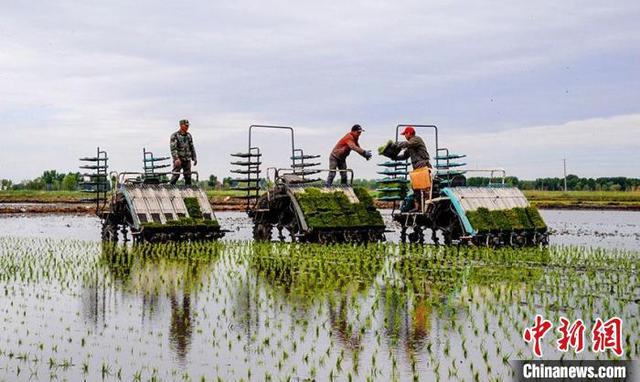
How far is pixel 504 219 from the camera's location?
23.3 m

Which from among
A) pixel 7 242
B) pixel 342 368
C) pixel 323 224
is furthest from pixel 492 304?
pixel 7 242

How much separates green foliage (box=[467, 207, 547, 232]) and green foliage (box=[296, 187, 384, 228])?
318 cm

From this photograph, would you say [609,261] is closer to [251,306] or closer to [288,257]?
[288,257]

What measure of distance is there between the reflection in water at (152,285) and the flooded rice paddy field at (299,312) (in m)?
0.03

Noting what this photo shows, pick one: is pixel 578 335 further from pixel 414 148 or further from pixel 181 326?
pixel 414 148

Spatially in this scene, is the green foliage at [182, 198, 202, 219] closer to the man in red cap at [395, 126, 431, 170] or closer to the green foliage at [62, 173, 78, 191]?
the man in red cap at [395, 126, 431, 170]

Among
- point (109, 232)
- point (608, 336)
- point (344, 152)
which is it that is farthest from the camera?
point (109, 232)

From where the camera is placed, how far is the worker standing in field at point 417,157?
22922mm

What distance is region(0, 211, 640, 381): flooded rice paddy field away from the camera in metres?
8.80

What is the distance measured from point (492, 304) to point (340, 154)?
12867 mm

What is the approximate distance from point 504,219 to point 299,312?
41.3ft

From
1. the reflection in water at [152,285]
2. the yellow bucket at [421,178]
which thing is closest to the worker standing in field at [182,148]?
the reflection in water at [152,285]

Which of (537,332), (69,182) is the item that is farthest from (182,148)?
(69,182)

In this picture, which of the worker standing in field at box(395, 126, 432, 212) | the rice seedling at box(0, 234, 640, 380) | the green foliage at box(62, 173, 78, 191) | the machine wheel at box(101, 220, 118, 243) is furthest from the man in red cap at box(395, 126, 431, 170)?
the green foliage at box(62, 173, 78, 191)
